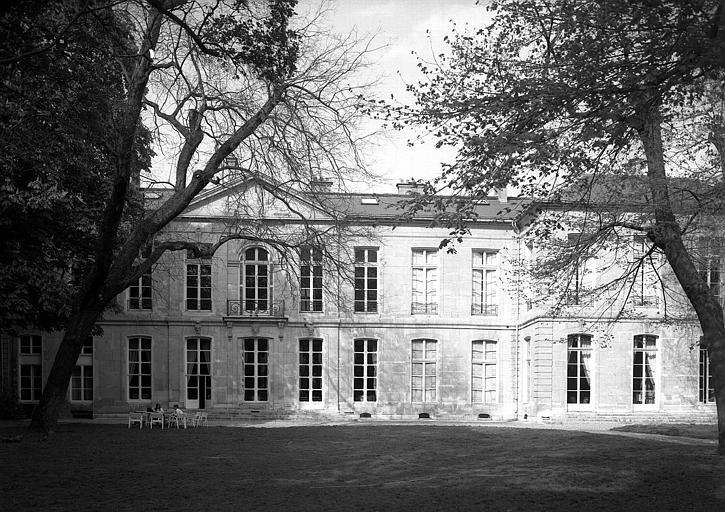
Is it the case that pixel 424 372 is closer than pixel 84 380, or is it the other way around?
pixel 84 380

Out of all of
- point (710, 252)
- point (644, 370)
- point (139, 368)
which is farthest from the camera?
point (139, 368)

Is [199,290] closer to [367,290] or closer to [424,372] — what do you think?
[367,290]

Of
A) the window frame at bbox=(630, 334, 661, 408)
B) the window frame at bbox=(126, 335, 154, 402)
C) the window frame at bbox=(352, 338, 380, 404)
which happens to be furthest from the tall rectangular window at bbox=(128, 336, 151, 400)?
the window frame at bbox=(630, 334, 661, 408)

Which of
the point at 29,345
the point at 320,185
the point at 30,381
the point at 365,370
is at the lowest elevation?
the point at 30,381

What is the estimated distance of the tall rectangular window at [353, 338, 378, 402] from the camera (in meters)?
32.8

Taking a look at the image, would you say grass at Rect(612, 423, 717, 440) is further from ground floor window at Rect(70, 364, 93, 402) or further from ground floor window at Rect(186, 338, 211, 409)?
ground floor window at Rect(70, 364, 93, 402)

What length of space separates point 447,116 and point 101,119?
716cm

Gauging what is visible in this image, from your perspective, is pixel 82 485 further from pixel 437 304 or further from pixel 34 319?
pixel 437 304

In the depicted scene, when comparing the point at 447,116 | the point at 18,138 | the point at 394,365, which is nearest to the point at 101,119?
the point at 18,138

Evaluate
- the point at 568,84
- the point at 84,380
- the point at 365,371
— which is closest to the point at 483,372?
the point at 365,371

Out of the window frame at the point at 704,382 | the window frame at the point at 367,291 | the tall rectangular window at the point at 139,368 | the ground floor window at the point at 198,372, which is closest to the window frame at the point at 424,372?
the window frame at the point at 367,291

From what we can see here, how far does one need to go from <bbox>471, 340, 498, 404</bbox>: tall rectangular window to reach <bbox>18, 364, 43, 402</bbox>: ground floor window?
1553cm

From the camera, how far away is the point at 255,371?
1284 inches

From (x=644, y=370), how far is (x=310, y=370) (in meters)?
11.6
